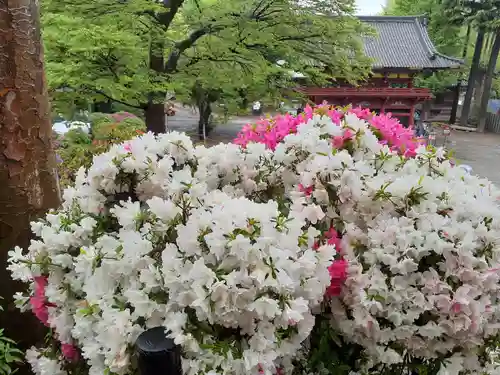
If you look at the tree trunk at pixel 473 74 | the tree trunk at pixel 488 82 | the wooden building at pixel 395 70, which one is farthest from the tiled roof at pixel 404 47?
the tree trunk at pixel 488 82

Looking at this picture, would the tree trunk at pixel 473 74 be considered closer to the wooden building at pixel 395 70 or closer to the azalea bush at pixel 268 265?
the wooden building at pixel 395 70

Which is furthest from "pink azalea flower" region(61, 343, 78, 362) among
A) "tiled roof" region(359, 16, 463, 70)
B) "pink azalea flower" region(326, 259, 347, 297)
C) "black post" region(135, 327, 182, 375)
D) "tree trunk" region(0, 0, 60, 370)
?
"tiled roof" region(359, 16, 463, 70)

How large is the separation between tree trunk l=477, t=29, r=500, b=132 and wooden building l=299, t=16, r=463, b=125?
4.25 m

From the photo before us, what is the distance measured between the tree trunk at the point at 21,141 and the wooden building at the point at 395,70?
1703 cm

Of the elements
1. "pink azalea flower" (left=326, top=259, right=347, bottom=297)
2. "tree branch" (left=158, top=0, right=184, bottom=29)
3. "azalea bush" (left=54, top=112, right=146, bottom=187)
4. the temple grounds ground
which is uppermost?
"tree branch" (left=158, top=0, right=184, bottom=29)

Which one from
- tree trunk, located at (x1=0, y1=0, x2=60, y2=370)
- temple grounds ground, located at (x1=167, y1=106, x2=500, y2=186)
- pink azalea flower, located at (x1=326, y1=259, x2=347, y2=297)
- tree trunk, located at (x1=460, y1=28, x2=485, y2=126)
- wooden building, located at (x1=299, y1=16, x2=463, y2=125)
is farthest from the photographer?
tree trunk, located at (x1=460, y1=28, x2=485, y2=126)

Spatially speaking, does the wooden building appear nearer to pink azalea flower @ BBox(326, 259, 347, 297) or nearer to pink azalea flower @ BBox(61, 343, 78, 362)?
pink azalea flower @ BBox(326, 259, 347, 297)

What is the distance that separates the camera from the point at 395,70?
836 inches

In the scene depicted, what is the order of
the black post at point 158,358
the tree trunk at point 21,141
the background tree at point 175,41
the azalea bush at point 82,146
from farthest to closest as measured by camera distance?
1. the background tree at point 175,41
2. the azalea bush at point 82,146
3. the tree trunk at point 21,141
4. the black post at point 158,358

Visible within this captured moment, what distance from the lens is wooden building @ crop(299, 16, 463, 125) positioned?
1962 centimetres

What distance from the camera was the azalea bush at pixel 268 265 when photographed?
1.46 m

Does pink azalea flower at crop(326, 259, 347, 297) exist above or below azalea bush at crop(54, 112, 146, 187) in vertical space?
above

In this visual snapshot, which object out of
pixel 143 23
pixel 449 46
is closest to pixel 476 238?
pixel 143 23

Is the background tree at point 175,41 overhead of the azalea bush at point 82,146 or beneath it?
overhead
